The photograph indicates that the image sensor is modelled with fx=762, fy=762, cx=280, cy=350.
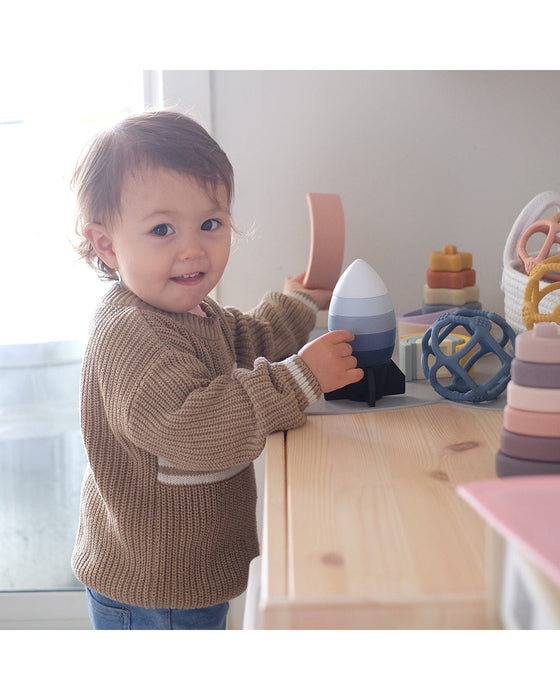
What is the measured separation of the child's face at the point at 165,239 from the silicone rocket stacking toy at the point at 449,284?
0.36 meters

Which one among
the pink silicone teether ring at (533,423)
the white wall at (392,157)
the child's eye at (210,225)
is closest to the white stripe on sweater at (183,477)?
the child's eye at (210,225)

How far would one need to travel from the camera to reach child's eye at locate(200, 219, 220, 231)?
0.87 m

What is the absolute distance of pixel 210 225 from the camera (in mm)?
877

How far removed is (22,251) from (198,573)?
80 centimetres

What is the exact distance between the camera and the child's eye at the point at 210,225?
87cm

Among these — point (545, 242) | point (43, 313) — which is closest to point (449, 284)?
point (545, 242)

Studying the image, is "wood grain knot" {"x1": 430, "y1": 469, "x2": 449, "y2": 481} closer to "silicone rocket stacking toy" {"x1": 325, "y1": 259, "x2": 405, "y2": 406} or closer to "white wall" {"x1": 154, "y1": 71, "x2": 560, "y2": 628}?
"silicone rocket stacking toy" {"x1": 325, "y1": 259, "x2": 405, "y2": 406}

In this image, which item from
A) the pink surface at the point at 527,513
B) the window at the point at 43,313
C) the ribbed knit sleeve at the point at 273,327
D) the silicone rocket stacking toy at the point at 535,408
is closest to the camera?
the pink surface at the point at 527,513

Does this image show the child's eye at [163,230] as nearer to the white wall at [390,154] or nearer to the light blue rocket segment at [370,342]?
the light blue rocket segment at [370,342]
